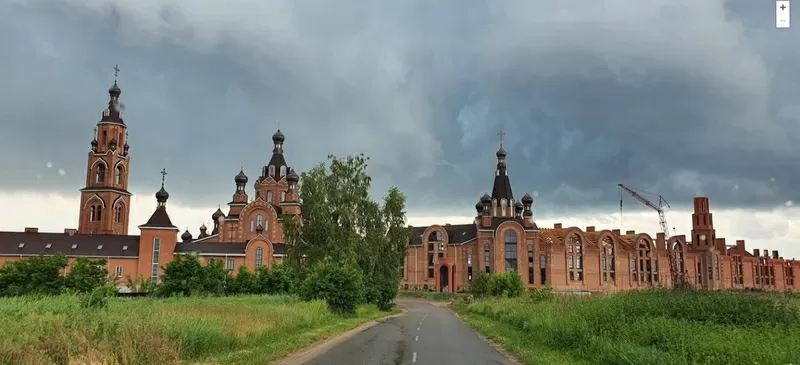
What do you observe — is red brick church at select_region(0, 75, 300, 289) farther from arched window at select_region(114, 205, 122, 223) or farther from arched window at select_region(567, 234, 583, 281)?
arched window at select_region(567, 234, 583, 281)

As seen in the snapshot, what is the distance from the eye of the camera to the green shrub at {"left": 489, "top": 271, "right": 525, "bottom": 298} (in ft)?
200

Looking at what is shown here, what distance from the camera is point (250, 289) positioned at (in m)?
Answer: 53.6

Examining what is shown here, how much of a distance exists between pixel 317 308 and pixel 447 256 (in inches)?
2605

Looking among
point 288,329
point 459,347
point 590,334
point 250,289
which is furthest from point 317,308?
point 250,289

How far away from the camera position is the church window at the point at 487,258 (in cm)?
9381

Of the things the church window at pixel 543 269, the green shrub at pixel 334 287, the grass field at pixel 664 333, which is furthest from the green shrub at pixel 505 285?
the grass field at pixel 664 333

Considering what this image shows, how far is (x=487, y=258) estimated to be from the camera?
94312 millimetres

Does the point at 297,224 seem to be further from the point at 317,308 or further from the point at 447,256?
the point at 447,256

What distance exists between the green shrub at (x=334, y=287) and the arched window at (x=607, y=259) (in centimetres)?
6940

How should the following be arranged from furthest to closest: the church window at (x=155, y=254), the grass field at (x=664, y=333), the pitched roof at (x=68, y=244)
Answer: the church window at (x=155, y=254) < the pitched roof at (x=68, y=244) < the grass field at (x=664, y=333)

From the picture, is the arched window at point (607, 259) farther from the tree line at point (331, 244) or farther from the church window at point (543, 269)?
the tree line at point (331, 244)

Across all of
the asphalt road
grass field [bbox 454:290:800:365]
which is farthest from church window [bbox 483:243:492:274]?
grass field [bbox 454:290:800:365]

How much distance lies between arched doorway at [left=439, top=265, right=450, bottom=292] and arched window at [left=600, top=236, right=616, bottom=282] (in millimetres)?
23783

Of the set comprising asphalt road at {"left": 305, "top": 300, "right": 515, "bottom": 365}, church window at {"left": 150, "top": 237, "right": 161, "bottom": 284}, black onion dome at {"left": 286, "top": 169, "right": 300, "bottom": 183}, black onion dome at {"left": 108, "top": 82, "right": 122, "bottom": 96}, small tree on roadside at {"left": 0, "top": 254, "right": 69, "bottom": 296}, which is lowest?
asphalt road at {"left": 305, "top": 300, "right": 515, "bottom": 365}
